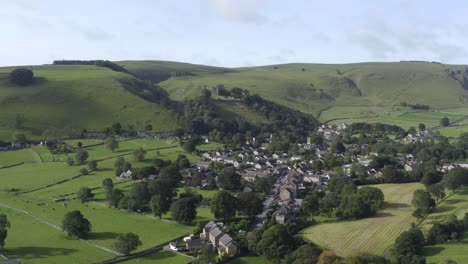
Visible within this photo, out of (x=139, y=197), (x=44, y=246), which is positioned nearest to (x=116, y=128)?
(x=139, y=197)

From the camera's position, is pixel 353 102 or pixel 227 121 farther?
pixel 353 102

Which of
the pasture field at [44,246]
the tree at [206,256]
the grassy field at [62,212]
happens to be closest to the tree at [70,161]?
the grassy field at [62,212]

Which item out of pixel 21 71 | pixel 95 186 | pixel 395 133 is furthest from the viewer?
pixel 21 71

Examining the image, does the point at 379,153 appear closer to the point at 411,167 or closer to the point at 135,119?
the point at 411,167

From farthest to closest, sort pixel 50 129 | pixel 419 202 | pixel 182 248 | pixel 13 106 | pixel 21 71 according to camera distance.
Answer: pixel 21 71 → pixel 13 106 → pixel 50 129 → pixel 419 202 → pixel 182 248

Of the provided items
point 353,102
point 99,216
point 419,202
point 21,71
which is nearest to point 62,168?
point 99,216
